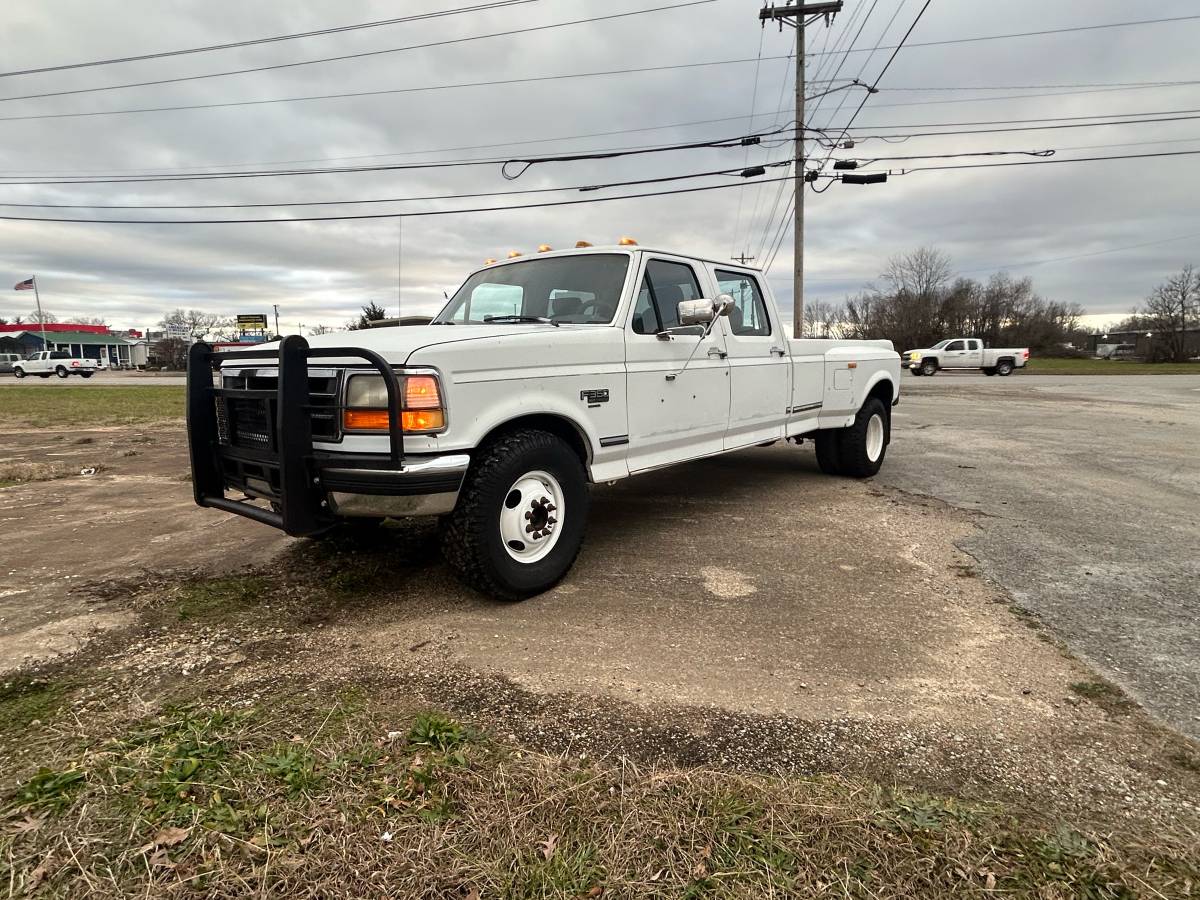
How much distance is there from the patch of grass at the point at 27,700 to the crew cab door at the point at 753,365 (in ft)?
13.5

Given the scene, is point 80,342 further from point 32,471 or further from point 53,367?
point 32,471

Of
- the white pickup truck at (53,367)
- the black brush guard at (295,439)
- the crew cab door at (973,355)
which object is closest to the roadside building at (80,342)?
the white pickup truck at (53,367)

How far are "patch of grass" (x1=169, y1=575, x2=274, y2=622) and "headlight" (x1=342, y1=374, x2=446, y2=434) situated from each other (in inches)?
48.2

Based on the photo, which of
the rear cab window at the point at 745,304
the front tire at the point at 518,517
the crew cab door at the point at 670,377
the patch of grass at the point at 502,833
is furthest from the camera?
the rear cab window at the point at 745,304

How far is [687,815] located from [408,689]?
1.27 m

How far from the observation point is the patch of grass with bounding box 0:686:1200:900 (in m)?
1.66

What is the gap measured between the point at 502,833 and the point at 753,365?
4.16m

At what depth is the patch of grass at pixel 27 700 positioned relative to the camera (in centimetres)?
238

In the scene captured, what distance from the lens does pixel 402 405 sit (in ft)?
9.80

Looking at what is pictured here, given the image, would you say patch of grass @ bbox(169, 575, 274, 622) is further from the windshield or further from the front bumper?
the windshield

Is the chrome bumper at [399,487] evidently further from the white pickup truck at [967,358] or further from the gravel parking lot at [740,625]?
the white pickup truck at [967,358]

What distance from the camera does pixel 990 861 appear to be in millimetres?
1729

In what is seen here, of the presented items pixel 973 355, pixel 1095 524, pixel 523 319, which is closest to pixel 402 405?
pixel 523 319

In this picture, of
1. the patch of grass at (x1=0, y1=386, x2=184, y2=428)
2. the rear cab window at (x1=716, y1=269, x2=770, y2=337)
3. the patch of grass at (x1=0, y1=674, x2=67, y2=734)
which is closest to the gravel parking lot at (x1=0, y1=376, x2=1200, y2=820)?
the patch of grass at (x1=0, y1=674, x2=67, y2=734)
